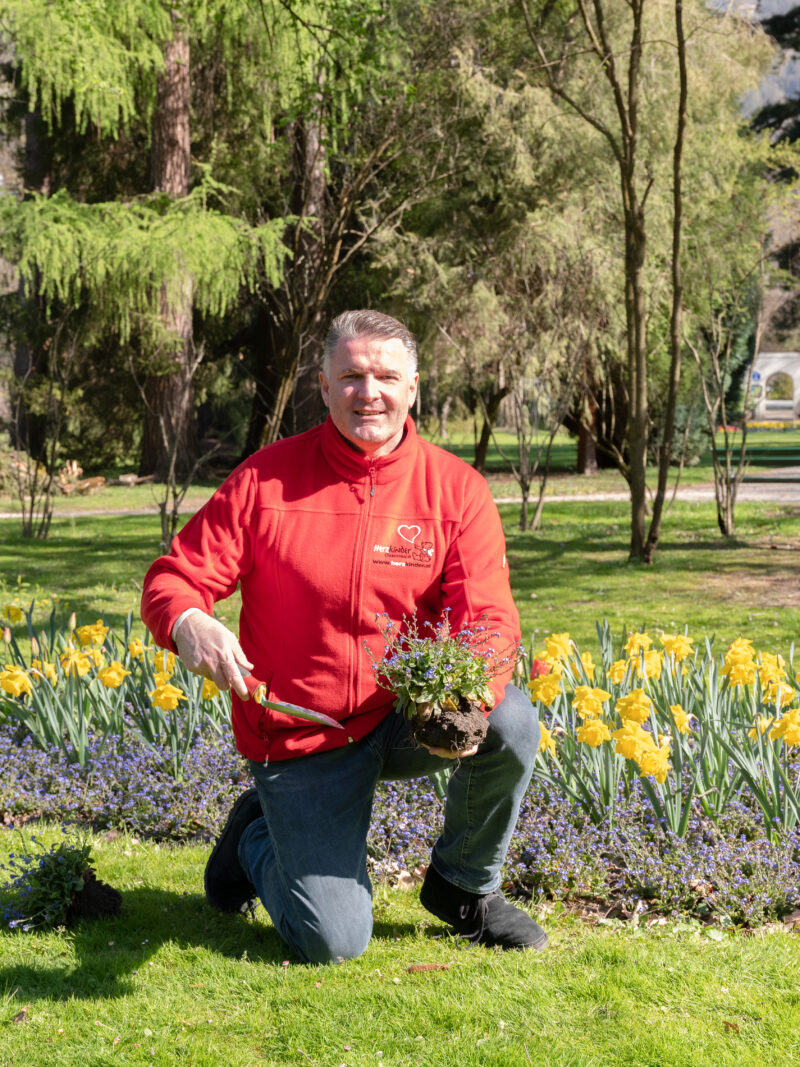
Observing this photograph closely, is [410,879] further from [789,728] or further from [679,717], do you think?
[789,728]

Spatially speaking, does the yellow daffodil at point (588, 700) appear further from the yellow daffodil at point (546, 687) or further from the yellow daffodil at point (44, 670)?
the yellow daffodil at point (44, 670)

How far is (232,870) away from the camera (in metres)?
2.88

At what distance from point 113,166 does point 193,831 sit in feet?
51.0

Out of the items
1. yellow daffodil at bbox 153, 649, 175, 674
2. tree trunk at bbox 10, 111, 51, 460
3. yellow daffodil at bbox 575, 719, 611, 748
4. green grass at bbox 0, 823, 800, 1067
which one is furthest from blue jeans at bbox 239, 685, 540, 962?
tree trunk at bbox 10, 111, 51, 460

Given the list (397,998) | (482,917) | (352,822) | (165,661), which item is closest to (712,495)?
(165,661)

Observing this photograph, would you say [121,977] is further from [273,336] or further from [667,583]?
[273,336]

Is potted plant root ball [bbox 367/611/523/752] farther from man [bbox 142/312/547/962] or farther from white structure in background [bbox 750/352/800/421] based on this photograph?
white structure in background [bbox 750/352/800/421]

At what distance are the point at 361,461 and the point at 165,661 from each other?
5.12 ft

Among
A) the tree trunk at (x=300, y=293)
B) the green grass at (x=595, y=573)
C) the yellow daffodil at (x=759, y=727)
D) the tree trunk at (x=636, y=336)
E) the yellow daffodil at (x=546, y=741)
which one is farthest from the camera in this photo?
the tree trunk at (x=636, y=336)

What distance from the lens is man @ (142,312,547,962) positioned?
2.57m

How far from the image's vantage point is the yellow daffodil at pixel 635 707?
2922mm

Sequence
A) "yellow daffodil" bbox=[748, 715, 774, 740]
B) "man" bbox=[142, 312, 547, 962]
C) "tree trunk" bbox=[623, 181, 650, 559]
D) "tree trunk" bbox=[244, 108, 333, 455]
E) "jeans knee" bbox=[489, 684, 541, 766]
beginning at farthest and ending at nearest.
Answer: "tree trunk" bbox=[623, 181, 650, 559] → "tree trunk" bbox=[244, 108, 333, 455] → "yellow daffodil" bbox=[748, 715, 774, 740] → "man" bbox=[142, 312, 547, 962] → "jeans knee" bbox=[489, 684, 541, 766]

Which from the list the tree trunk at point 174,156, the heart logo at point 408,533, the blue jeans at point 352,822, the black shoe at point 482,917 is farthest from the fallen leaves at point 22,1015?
the tree trunk at point 174,156

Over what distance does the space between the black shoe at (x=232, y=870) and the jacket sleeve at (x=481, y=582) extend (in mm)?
797
